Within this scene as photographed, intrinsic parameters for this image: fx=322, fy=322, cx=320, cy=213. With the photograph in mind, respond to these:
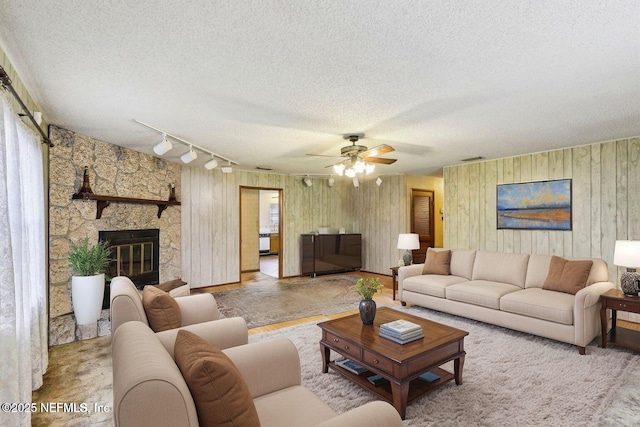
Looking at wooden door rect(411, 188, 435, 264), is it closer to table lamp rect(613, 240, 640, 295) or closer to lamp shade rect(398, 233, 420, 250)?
lamp shade rect(398, 233, 420, 250)

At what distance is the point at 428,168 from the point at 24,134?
6.05 meters

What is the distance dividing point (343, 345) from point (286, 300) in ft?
9.15

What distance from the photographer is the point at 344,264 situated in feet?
26.0

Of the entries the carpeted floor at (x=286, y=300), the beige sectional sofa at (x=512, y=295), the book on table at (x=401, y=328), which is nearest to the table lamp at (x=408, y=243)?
the beige sectional sofa at (x=512, y=295)

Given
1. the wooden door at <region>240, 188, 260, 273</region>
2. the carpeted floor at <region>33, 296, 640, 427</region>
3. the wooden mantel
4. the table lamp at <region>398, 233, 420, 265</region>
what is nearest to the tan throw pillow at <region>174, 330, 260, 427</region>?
the carpeted floor at <region>33, 296, 640, 427</region>

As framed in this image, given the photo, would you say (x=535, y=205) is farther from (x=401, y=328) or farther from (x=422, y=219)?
(x=401, y=328)

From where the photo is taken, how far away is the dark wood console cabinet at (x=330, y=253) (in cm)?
746

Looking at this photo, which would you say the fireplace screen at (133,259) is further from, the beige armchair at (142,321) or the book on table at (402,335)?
the book on table at (402,335)

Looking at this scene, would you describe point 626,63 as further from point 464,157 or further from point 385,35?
point 464,157

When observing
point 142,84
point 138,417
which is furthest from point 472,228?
point 138,417

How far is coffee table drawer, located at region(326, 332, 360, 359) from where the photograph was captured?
2525 mm

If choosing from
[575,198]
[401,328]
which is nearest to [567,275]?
[575,198]

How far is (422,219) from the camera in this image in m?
7.80

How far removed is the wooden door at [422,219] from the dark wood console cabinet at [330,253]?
1.43 m
